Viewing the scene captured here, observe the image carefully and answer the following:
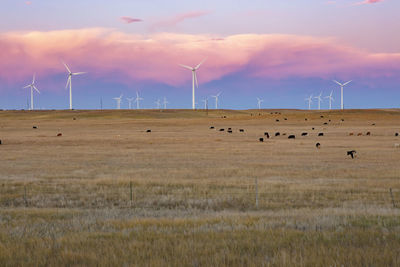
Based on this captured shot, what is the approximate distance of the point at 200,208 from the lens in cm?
1855

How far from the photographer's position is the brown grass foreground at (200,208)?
27.7 feet

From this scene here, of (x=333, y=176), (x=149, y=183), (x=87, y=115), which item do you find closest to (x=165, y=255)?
(x=149, y=183)

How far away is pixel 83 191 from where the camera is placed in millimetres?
22750

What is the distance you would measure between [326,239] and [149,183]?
16.3 metres

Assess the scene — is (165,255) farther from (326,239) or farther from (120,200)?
(120,200)

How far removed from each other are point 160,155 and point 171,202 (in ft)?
75.4

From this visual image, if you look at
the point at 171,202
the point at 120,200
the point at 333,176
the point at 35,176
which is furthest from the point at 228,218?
the point at 35,176

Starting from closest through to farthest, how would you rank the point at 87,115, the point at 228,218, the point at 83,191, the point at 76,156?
the point at 228,218 < the point at 83,191 < the point at 76,156 < the point at 87,115

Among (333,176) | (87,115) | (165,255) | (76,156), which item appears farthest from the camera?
(87,115)

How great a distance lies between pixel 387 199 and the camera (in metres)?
19.9

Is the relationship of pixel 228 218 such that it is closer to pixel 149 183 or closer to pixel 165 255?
pixel 165 255

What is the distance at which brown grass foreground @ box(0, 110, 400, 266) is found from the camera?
845 centimetres

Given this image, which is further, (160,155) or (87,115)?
(87,115)

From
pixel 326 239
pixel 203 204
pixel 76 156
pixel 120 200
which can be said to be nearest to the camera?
pixel 326 239
